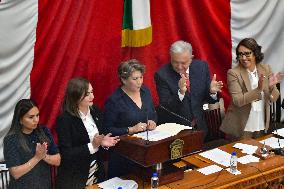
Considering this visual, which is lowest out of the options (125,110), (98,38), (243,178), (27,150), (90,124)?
(243,178)

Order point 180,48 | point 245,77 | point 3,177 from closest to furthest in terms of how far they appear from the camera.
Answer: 1. point 3,177
2. point 180,48
3. point 245,77

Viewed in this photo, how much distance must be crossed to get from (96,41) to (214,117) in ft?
5.41

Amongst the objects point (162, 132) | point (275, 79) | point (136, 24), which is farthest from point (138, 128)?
point (275, 79)

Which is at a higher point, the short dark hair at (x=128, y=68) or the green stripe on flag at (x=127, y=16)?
the green stripe on flag at (x=127, y=16)

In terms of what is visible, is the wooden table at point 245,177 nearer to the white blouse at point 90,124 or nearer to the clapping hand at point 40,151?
the white blouse at point 90,124

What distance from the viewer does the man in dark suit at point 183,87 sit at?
4.57 m

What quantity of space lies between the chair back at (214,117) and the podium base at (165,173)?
177 cm

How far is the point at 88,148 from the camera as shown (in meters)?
4.01

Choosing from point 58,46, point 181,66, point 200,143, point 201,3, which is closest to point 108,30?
point 58,46

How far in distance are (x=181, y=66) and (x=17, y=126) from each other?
1669mm

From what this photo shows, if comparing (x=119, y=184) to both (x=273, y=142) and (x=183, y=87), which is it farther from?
(x=273, y=142)

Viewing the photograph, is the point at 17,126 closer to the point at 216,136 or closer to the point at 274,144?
the point at 274,144

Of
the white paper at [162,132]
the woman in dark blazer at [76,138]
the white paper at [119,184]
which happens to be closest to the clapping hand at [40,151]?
the woman in dark blazer at [76,138]

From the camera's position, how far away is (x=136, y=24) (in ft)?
16.1
